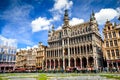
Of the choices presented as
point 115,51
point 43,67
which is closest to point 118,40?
point 115,51

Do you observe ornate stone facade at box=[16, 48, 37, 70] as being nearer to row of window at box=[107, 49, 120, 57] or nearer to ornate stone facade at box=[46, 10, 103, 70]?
ornate stone facade at box=[46, 10, 103, 70]

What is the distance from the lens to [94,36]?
6044 cm

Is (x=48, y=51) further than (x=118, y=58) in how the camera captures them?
Yes

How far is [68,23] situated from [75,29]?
5569mm

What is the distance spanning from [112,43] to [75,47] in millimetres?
17848

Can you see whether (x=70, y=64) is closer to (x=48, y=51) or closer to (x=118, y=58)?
(x=48, y=51)

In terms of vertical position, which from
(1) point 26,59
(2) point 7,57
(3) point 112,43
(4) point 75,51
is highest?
(3) point 112,43

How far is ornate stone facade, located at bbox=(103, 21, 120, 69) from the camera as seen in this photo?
169 feet

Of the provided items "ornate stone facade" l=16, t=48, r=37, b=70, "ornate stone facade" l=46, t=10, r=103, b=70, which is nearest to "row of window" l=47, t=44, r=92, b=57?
"ornate stone facade" l=46, t=10, r=103, b=70

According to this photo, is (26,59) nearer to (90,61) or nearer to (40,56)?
(40,56)

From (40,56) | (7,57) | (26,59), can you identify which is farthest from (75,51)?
(7,57)

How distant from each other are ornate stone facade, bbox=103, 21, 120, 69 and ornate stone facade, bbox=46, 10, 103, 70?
582cm

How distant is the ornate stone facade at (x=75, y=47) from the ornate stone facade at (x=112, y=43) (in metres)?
5.82

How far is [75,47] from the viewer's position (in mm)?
65062
